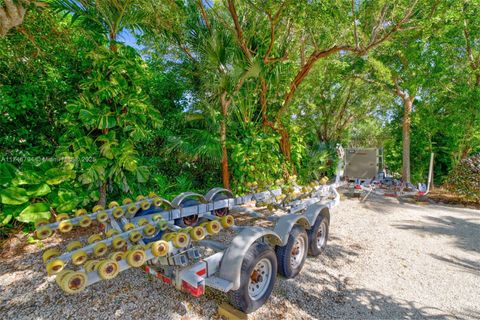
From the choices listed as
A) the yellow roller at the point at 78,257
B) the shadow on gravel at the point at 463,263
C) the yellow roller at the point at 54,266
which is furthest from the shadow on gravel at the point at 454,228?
the yellow roller at the point at 54,266

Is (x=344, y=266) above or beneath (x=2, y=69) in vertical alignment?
beneath

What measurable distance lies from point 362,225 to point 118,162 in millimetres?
4965

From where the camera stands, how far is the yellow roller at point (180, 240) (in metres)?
1.87

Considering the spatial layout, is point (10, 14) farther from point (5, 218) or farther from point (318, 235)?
point (318, 235)

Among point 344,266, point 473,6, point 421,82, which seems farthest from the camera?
point 421,82

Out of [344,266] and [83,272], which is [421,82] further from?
[83,272]

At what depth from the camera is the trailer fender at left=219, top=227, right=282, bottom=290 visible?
194 centimetres

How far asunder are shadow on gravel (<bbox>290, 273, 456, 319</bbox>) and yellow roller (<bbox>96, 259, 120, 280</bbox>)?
5.98ft

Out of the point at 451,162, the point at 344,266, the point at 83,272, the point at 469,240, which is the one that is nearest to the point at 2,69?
the point at 83,272

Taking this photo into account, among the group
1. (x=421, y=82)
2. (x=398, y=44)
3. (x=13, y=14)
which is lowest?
(x=13, y=14)

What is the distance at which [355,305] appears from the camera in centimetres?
238

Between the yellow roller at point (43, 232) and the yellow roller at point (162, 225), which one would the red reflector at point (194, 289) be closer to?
the yellow roller at point (162, 225)

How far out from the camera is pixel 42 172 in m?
3.45

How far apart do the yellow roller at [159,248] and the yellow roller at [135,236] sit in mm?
519
